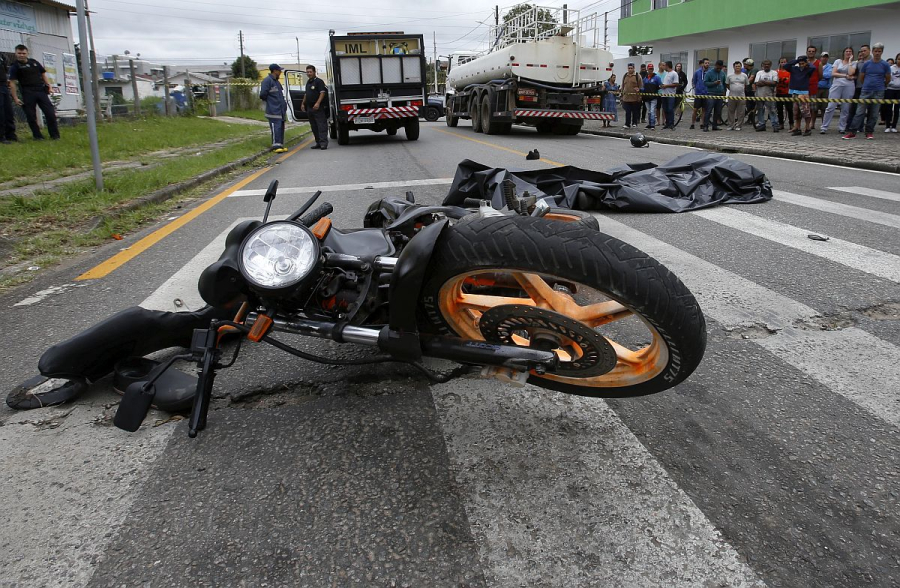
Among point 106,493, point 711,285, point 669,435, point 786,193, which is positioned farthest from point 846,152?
point 106,493

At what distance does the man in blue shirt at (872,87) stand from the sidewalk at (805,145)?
28 cm

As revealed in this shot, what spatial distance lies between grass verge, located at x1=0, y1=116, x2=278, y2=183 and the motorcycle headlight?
8577 mm

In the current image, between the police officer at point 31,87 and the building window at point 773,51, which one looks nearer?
the police officer at point 31,87

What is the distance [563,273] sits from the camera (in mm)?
1798

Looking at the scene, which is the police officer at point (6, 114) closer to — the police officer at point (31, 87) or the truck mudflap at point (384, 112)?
the police officer at point (31, 87)

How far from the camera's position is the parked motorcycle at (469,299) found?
6.00ft

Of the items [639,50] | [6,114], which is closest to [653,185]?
[6,114]

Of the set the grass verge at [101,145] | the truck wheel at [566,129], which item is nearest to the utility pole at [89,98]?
the grass verge at [101,145]

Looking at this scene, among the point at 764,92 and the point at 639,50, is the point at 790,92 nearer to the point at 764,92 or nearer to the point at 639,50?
the point at 764,92

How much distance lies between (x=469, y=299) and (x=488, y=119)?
17246mm

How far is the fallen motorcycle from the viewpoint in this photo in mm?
1829

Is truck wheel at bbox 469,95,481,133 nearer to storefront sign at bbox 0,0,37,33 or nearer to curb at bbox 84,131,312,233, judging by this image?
curb at bbox 84,131,312,233

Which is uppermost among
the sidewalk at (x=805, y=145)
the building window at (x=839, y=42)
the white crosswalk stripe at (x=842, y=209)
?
the building window at (x=839, y=42)

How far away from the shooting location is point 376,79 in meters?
17.2
